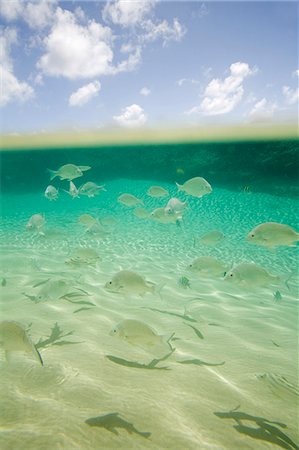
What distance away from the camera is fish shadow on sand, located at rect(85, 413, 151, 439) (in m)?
1.92

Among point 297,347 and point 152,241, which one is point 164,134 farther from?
→ point 297,347

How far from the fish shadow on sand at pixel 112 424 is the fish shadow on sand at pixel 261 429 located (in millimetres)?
696

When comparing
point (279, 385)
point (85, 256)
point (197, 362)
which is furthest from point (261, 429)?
point (85, 256)

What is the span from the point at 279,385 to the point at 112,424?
1.76 meters

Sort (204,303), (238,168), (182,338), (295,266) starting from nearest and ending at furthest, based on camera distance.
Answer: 1. (182,338)
2. (204,303)
3. (295,266)
4. (238,168)

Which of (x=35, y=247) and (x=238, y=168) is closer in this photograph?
(x=35, y=247)

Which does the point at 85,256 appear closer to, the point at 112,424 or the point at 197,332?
the point at 197,332

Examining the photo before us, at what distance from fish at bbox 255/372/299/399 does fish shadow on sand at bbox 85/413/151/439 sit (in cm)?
147

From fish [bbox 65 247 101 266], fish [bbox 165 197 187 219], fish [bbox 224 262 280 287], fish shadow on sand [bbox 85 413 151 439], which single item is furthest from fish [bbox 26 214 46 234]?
fish shadow on sand [bbox 85 413 151 439]

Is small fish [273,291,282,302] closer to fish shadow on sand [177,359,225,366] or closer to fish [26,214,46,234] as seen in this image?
fish shadow on sand [177,359,225,366]

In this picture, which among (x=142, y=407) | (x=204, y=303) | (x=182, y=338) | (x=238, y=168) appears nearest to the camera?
(x=142, y=407)

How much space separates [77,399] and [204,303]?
3671 millimetres

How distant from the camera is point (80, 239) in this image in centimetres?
1205

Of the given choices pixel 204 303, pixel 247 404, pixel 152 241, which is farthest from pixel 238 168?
pixel 247 404
